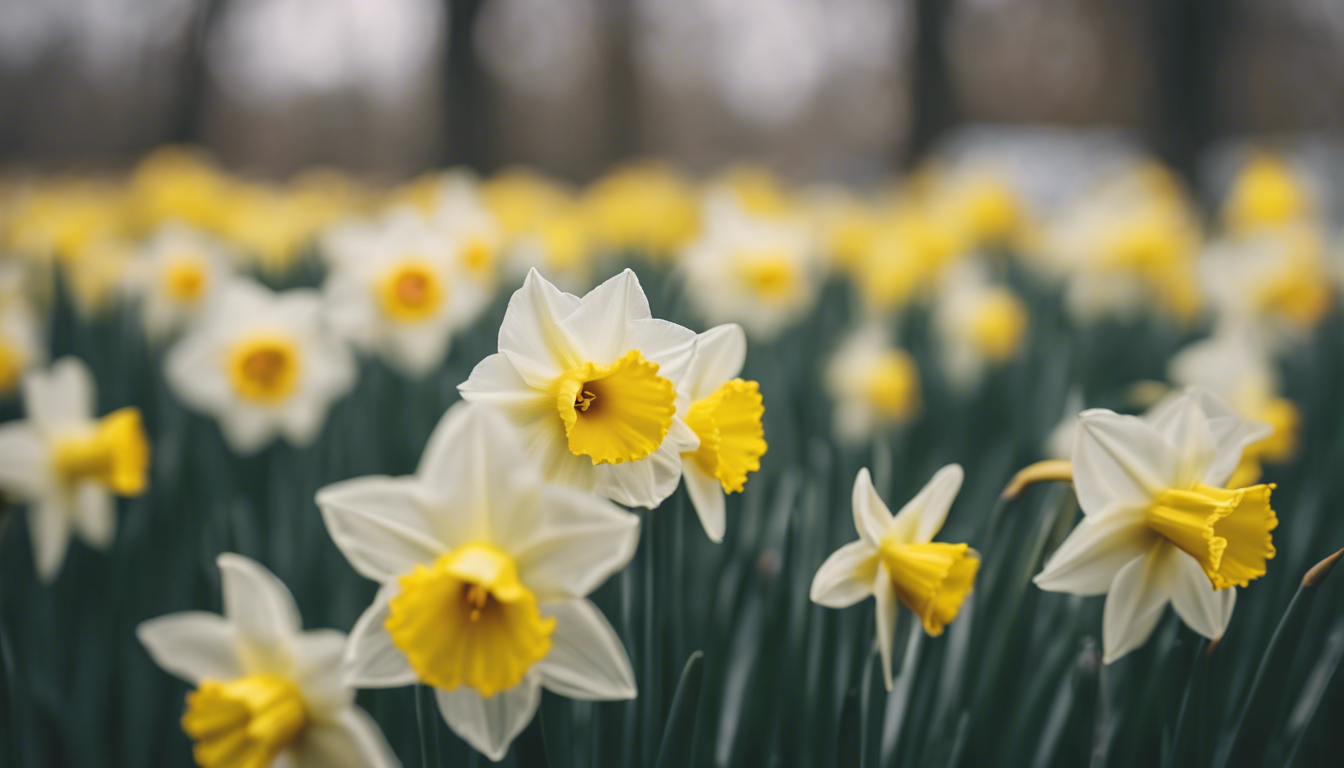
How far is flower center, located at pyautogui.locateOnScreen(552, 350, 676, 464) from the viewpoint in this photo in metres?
0.60

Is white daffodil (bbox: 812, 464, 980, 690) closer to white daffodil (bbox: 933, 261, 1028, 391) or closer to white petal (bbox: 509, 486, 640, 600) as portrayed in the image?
white petal (bbox: 509, 486, 640, 600)

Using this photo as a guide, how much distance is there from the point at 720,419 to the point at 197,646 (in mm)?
510

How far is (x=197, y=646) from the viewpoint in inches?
28.4

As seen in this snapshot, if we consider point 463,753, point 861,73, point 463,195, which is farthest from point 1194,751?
point 861,73

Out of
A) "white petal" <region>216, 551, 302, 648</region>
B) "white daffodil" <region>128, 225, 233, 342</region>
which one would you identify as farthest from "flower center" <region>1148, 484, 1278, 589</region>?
"white daffodil" <region>128, 225, 233, 342</region>

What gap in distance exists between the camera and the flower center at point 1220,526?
68 centimetres

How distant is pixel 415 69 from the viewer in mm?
6969

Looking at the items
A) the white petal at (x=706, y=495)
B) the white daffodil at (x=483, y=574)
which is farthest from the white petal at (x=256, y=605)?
the white petal at (x=706, y=495)

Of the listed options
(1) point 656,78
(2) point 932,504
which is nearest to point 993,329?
(2) point 932,504

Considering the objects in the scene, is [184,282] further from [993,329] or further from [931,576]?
[993,329]

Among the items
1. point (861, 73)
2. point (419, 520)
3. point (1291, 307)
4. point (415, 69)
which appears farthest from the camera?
point (861, 73)

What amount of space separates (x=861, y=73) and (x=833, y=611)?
8797 millimetres

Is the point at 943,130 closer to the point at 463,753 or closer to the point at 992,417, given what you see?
the point at 992,417

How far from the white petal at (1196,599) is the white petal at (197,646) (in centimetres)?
85
